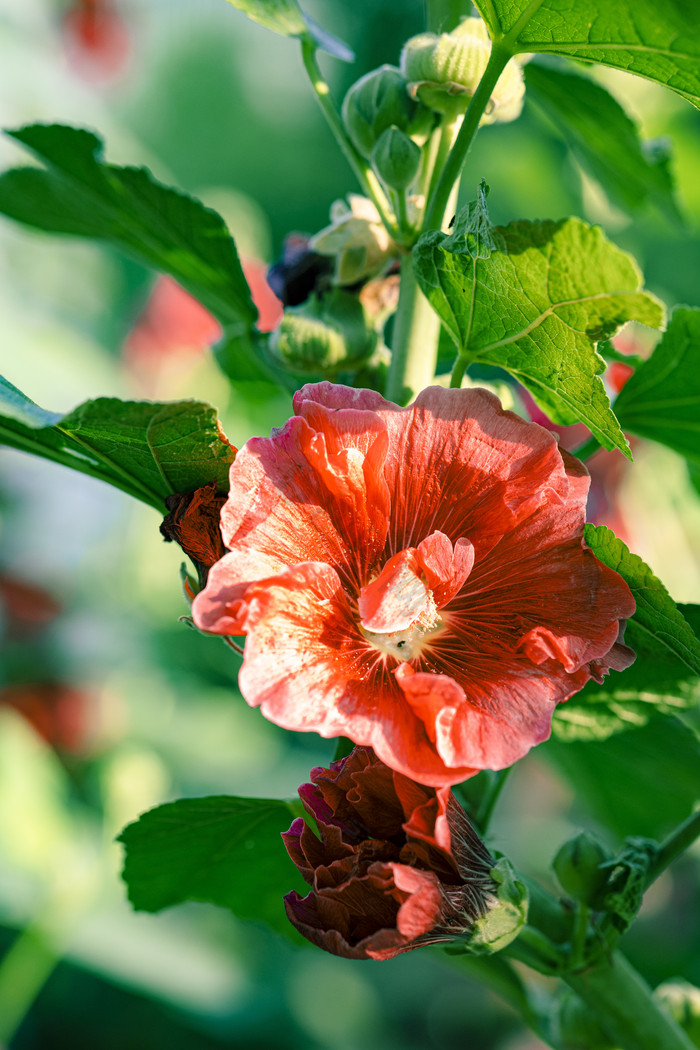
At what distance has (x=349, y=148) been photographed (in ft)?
2.02

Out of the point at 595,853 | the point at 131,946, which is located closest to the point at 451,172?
the point at 595,853

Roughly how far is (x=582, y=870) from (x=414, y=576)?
0.78 feet

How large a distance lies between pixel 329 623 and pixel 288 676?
5 centimetres

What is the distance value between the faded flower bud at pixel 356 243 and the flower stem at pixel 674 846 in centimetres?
39

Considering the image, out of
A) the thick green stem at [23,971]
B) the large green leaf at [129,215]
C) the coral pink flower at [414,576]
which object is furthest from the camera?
the thick green stem at [23,971]

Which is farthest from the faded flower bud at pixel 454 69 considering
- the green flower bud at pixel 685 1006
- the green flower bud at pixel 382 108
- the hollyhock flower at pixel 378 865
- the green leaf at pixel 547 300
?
the green flower bud at pixel 685 1006

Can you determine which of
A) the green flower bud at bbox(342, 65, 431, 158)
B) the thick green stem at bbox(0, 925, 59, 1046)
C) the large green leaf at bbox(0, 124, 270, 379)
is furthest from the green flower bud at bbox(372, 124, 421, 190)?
the thick green stem at bbox(0, 925, 59, 1046)

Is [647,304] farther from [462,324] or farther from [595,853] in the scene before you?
[595,853]

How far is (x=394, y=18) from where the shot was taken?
3.17 metres

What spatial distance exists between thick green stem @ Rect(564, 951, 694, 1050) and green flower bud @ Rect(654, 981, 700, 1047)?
117 mm

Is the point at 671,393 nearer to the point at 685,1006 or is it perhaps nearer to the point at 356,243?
the point at 356,243

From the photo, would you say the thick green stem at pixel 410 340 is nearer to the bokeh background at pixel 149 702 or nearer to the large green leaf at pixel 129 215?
the large green leaf at pixel 129 215

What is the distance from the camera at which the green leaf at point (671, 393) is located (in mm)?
570

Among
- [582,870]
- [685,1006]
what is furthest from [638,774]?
[582,870]
